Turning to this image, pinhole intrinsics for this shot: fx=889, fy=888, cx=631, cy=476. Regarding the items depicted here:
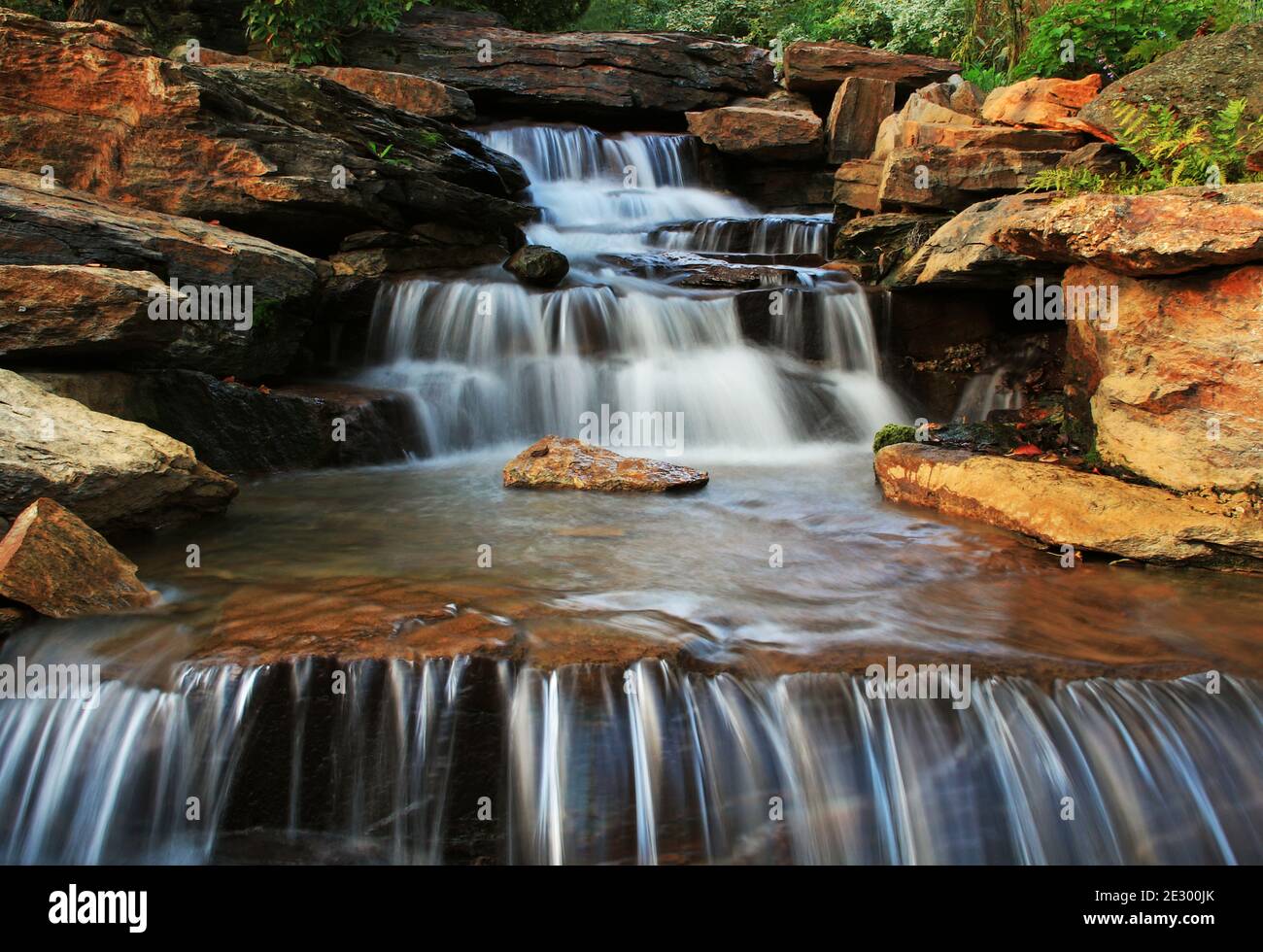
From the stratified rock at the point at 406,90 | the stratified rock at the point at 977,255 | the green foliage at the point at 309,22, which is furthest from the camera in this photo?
the green foliage at the point at 309,22

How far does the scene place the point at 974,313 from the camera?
9242 millimetres

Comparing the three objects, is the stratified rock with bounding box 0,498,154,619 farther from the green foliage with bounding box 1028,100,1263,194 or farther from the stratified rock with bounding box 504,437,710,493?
the green foliage with bounding box 1028,100,1263,194

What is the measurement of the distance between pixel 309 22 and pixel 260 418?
9284 mm

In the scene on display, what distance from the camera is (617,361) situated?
29.9ft

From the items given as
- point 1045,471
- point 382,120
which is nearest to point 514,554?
point 1045,471

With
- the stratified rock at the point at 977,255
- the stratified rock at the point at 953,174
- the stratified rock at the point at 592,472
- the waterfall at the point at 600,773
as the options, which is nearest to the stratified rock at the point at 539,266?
the stratified rock at the point at 592,472

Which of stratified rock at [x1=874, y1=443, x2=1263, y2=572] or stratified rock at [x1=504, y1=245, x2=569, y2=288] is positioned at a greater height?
stratified rock at [x1=504, y1=245, x2=569, y2=288]

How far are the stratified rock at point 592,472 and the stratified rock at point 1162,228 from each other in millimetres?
3086

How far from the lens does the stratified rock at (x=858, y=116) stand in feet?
44.6

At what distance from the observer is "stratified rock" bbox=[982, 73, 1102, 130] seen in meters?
9.82

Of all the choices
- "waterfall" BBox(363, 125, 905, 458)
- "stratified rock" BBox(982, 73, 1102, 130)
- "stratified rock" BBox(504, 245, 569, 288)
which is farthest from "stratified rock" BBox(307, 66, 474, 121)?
"stratified rock" BBox(982, 73, 1102, 130)

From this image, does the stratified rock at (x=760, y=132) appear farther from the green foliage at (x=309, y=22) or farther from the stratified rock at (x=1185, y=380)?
the stratified rock at (x=1185, y=380)

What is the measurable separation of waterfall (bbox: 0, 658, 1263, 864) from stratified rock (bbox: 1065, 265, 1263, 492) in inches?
90.8

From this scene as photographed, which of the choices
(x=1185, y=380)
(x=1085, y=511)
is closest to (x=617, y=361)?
(x=1085, y=511)
